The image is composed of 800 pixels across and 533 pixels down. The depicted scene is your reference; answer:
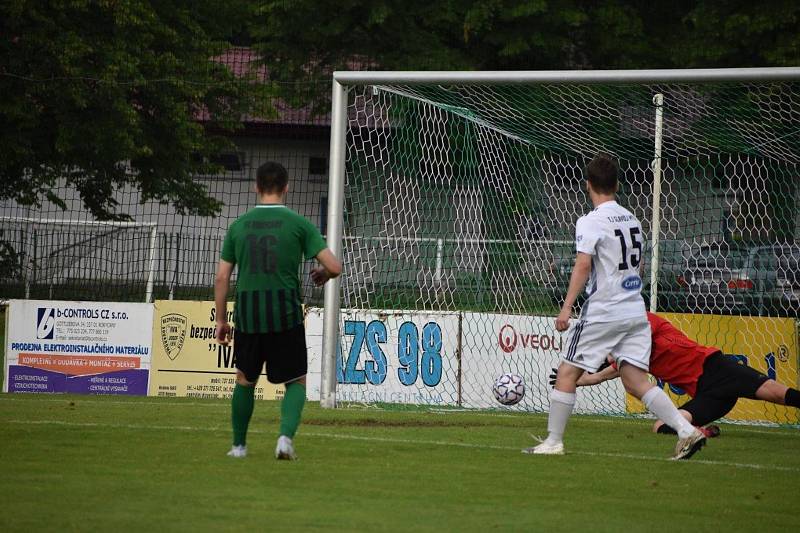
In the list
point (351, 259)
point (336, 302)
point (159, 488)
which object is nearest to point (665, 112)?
point (351, 259)

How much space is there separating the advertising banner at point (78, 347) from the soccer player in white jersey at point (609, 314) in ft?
23.2

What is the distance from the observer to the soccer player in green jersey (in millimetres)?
7586

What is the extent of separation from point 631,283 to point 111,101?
698 inches

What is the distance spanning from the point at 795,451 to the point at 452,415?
336 centimetres

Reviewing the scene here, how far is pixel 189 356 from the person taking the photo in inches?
551

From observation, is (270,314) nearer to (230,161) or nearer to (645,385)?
(645,385)

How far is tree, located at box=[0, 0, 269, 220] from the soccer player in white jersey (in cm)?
1554

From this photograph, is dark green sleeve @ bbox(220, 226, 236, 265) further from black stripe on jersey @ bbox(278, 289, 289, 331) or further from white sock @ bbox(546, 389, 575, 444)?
white sock @ bbox(546, 389, 575, 444)

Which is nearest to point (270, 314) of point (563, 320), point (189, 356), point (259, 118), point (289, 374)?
point (289, 374)

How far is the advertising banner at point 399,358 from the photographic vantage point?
42.2 ft

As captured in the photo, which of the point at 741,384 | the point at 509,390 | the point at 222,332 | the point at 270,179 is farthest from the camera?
the point at 509,390

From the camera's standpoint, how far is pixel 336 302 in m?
11.6

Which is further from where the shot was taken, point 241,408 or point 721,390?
point 721,390

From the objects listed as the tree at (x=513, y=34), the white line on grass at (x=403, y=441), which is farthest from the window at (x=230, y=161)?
the white line on grass at (x=403, y=441)
